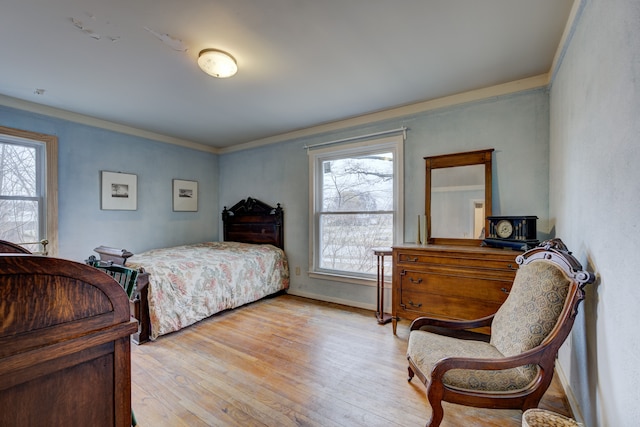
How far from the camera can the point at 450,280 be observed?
2.50 meters

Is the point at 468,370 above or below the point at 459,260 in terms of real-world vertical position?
below

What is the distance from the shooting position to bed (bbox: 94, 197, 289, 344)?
2723mm

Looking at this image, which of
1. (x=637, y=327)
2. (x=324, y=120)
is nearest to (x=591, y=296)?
(x=637, y=327)

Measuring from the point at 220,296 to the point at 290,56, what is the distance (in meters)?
Result: 2.64

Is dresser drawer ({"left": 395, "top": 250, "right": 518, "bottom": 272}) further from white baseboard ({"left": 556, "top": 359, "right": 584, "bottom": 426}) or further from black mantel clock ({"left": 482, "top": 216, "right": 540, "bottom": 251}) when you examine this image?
white baseboard ({"left": 556, "top": 359, "right": 584, "bottom": 426})

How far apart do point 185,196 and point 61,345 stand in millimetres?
4402

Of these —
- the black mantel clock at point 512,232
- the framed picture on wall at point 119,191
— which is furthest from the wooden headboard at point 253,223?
the black mantel clock at point 512,232

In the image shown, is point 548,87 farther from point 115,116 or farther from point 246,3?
point 115,116

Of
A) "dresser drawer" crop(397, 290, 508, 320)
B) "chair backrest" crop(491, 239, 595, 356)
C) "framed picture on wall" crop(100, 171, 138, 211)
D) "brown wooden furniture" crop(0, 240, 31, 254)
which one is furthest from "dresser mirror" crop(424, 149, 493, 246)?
"framed picture on wall" crop(100, 171, 138, 211)

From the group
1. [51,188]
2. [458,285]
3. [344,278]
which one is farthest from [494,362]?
[51,188]

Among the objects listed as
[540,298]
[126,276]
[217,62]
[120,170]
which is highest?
[217,62]

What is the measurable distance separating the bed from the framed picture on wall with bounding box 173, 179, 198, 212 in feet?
2.12

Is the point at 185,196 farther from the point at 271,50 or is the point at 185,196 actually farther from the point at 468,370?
the point at 468,370

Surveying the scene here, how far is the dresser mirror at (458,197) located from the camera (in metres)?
2.82
